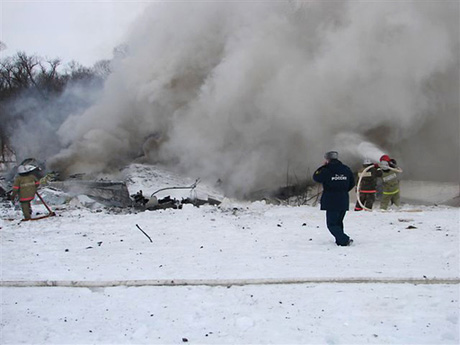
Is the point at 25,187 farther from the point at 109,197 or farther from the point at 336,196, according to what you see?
the point at 336,196

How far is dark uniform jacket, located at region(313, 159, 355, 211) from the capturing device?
5043 mm

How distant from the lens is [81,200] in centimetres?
967

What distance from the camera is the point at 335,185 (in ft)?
16.6

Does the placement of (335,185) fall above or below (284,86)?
below

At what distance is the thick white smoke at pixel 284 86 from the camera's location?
11.0 m

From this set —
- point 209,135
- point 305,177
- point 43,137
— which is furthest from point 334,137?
point 43,137

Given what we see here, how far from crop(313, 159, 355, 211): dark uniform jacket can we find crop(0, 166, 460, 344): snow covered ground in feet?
1.75

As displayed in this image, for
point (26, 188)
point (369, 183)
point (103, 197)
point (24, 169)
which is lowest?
point (103, 197)

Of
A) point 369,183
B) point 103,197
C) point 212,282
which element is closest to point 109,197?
point 103,197

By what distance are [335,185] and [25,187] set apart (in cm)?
594

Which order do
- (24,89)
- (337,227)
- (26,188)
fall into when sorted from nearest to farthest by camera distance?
(337,227)
(26,188)
(24,89)

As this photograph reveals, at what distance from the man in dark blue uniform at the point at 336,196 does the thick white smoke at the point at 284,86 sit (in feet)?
20.4

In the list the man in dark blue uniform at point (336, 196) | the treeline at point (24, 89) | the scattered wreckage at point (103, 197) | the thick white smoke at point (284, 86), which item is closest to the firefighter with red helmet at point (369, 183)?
the thick white smoke at point (284, 86)

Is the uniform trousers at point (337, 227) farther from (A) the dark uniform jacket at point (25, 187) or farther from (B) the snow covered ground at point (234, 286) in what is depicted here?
(A) the dark uniform jacket at point (25, 187)
